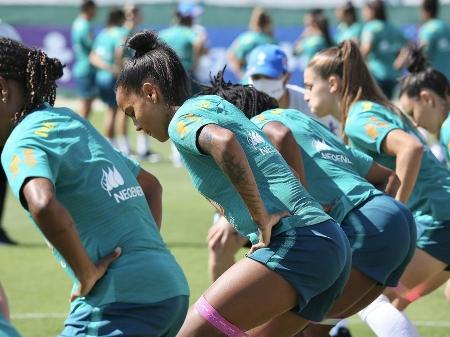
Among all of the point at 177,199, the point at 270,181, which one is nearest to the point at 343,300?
the point at 270,181

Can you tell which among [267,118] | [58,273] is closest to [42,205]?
[267,118]

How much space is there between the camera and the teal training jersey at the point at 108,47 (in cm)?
1744

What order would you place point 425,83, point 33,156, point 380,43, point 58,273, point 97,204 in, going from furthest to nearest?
point 380,43 < point 58,273 < point 425,83 < point 97,204 < point 33,156

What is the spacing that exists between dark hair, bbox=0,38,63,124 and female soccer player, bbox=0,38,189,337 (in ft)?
0.24

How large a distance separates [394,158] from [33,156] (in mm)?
3124

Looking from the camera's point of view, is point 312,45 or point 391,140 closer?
point 391,140

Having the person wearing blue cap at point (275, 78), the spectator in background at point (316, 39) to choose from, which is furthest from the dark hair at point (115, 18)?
the person wearing blue cap at point (275, 78)

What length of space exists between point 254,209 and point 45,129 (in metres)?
0.91

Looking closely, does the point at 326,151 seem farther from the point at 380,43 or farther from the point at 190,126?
the point at 380,43

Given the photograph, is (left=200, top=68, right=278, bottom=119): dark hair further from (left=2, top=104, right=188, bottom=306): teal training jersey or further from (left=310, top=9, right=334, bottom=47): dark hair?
(left=310, top=9, right=334, bottom=47): dark hair

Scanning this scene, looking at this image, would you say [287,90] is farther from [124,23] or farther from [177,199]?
[124,23]

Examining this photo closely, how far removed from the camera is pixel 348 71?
6543 millimetres

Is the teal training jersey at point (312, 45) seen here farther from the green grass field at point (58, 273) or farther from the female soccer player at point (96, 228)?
the female soccer player at point (96, 228)

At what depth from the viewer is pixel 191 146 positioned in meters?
4.46
